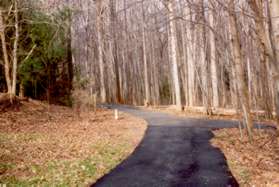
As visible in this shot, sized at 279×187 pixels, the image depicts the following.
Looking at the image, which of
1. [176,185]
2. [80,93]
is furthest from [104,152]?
[80,93]

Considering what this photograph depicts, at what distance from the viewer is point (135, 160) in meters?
9.55

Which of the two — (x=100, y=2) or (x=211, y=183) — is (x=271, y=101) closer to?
(x=211, y=183)

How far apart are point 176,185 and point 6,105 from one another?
42.8 feet

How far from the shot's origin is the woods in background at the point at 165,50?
10.7m

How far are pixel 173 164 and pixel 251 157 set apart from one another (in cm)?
236

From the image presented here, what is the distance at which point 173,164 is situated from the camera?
8.98 m

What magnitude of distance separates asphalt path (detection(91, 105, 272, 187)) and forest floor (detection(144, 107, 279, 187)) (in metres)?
0.25

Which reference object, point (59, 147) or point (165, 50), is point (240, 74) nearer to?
point (59, 147)

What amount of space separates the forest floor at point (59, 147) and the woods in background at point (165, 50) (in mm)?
3720

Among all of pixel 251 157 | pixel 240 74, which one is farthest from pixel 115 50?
pixel 251 157

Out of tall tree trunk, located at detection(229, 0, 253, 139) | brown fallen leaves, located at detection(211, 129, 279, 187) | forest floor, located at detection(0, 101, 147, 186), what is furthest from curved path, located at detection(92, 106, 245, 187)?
tall tree trunk, located at detection(229, 0, 253, 139)

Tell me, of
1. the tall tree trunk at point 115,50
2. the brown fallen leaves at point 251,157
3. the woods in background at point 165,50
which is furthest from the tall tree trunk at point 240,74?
the tall tree trunk at point 115,50

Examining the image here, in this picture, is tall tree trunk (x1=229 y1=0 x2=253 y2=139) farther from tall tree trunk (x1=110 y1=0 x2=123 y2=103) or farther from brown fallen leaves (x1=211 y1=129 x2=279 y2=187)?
tall tree trunk (x1=110 y1=0 x2=123 y2=103)

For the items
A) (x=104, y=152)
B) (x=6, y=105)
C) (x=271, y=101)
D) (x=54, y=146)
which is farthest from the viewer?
(x=271, y=101)
